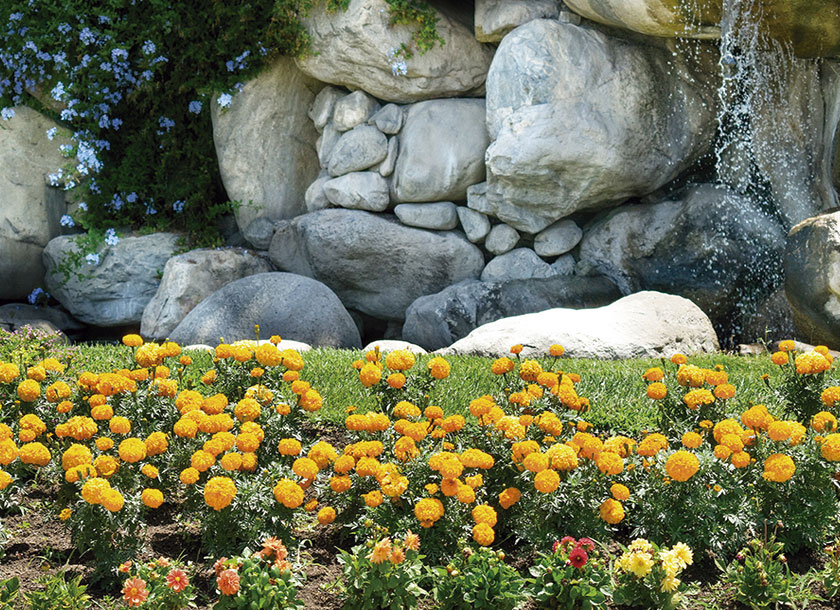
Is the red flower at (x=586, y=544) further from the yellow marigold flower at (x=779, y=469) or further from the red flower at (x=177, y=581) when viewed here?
the red flower at (x=177, y=581)

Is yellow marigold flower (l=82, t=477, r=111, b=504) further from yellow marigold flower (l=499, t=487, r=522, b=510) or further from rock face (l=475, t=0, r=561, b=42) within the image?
rock face (l=475, t=0, r=561, b=42)

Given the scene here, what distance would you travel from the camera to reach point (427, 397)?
365 centimetres

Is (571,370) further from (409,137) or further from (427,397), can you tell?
(409,137)

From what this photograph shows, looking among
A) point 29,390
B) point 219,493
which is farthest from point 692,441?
point 29,390

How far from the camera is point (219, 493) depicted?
8.51 ft

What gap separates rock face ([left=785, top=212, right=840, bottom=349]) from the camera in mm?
5965

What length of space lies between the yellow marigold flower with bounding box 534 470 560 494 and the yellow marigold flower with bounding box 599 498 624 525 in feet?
0.55

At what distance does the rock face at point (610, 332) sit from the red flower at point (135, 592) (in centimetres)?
355

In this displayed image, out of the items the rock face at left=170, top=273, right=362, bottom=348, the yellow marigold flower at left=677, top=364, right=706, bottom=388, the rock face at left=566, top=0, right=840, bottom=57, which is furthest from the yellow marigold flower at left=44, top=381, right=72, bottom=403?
the rock face at left=566, top=0, right=840, bottom=57

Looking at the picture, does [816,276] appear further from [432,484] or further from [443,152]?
[432,484]

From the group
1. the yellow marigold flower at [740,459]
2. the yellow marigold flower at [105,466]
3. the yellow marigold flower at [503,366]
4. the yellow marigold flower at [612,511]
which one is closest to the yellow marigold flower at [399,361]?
the yellow marigold flower at [503,366]

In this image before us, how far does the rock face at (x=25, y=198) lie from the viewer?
8828mm

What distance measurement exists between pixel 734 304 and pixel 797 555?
14.3ft

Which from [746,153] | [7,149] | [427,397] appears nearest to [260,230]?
[7,149]
